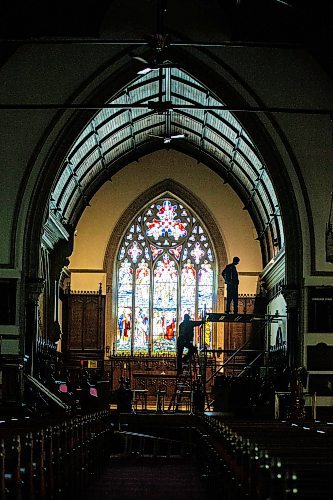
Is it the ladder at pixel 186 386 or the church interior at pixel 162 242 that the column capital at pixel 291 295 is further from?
the ladder at pixel 186 386

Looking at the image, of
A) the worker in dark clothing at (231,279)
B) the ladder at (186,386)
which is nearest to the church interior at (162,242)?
the ladder at (186,386)

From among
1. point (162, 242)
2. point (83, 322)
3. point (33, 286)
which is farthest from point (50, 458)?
point (162, 242)

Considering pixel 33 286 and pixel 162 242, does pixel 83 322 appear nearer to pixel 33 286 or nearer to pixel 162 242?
pixel 162 242

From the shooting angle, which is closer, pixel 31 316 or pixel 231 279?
pixel 31 316

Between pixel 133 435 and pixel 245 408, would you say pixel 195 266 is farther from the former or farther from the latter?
pixel 133 435

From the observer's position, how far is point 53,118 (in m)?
23.4

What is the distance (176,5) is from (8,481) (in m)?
18.5

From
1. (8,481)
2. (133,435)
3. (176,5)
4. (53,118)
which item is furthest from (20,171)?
(8,481)

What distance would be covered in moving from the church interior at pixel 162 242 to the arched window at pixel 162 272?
0.06m

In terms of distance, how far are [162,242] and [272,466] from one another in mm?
31049

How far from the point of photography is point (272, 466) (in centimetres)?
477

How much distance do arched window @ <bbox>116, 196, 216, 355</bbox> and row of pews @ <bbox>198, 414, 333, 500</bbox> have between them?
23647 mm

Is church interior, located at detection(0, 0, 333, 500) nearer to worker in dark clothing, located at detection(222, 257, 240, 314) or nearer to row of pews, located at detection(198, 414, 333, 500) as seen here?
row of pews, located at detection(198, 414, 333, 500)

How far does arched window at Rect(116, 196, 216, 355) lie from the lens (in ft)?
115
